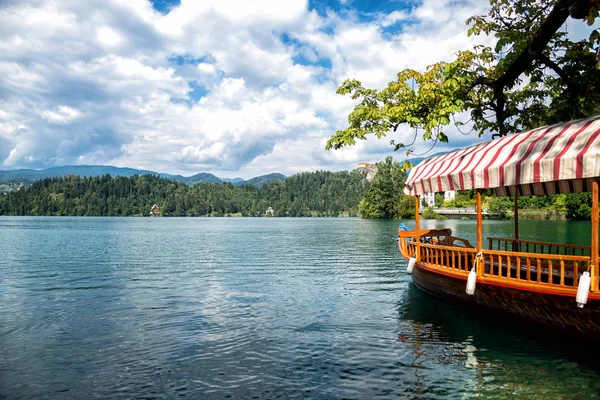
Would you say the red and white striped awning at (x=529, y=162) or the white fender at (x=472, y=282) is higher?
the red and white striped awning at (x=529, y=162)

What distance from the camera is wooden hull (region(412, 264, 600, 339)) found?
9719mm

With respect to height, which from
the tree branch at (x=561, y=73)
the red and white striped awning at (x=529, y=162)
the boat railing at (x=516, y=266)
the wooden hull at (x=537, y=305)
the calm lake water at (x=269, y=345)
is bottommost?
the calm lake water at (x=269, y=345)

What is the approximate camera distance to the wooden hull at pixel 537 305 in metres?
9.72

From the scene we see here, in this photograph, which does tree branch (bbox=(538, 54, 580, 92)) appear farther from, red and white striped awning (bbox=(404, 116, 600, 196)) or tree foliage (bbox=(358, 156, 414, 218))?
tree foliage (bbox=(358, 156, 414, 218))

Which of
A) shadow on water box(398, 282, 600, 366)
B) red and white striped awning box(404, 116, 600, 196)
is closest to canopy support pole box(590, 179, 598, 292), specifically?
red and white striped awning box(404, 116, 600, 196)

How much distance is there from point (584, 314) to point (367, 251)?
26716 mm

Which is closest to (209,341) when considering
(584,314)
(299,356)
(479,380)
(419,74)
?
(299,356)

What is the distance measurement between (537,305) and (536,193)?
672 centimetres

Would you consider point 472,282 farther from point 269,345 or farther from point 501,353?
point 269,345

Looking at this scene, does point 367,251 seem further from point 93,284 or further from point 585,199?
point 585,199

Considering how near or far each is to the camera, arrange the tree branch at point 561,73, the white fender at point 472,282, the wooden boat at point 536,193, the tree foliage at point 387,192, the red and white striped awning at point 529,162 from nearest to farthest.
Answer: the wooden boat at point 536,193 → the red and white striped awning at point 529,162 → the white fender at point 472,282 → the tree branch at point 561,73 → the tree foliage at point 387,192

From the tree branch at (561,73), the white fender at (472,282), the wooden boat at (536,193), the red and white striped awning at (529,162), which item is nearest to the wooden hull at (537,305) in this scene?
the wooden boat at (536,193)

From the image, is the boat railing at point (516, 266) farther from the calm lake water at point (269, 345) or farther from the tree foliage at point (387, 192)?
the tree foliage at point (387, 192)

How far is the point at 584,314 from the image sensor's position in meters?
9.72
